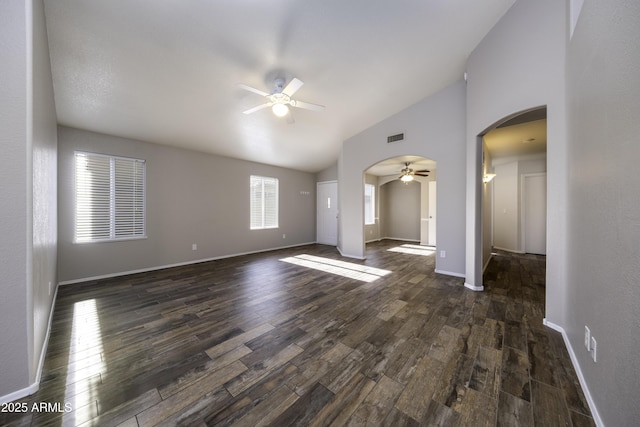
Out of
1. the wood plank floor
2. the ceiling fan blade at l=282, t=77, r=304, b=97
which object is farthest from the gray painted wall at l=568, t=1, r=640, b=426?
the ceiling fan blade at l=282, t=77, r=304, b=97

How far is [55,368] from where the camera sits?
1.71 meters

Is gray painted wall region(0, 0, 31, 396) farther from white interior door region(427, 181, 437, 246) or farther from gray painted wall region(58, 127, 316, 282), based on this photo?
white interior door region(427, 181, 437, 246)

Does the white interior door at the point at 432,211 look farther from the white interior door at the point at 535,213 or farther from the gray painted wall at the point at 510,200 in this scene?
the white interior door at the point at 535,213

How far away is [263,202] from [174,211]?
2319 mm

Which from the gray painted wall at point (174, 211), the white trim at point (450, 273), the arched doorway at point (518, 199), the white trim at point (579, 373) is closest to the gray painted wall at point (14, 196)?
the gray painted wall at point (174, 211)

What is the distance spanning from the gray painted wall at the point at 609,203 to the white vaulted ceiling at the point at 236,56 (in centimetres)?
158

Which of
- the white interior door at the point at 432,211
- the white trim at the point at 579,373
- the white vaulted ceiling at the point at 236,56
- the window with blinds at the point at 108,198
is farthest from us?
the white interior door at the point at 432,211

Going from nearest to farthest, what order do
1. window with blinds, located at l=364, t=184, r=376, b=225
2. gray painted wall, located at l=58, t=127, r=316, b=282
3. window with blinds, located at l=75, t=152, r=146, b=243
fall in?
gray painted wall, located at l=58, t=127, r=316, b=282 < window with blinds, located at l=75, t=152, r=146, b=243 < window with blinds, located at l=364, t=184, r=376, b=225

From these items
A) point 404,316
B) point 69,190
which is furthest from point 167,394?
point 69,190

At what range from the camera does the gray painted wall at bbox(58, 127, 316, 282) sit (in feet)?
11.9

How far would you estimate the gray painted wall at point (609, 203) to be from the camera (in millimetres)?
968

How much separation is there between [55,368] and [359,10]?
13.7 feet

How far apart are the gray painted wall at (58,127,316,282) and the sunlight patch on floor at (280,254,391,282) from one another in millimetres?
1699

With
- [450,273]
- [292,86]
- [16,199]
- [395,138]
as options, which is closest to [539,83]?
[395,138]
